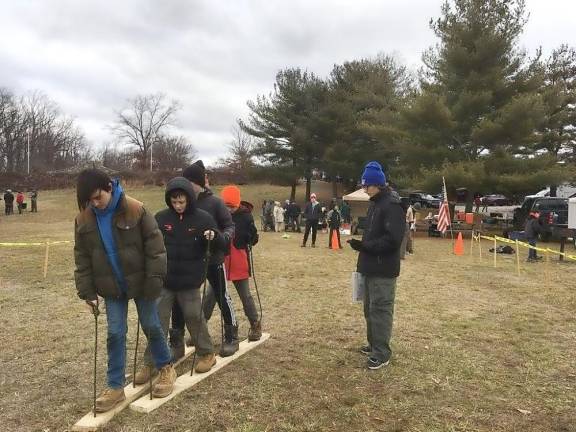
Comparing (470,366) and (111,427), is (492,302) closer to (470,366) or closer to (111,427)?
(470,366)

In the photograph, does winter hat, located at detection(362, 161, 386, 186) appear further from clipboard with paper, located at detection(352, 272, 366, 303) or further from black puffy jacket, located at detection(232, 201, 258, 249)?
black puffy jacket, located at detection(232, 201, 258, 249)

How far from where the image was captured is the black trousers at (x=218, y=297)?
4406 mm

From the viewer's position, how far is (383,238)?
430 centimetres

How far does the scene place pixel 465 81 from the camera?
22516 mm

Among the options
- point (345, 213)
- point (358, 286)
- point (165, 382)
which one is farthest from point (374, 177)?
point (345, 213)

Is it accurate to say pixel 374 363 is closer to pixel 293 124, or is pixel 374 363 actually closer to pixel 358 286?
pixel 358 286

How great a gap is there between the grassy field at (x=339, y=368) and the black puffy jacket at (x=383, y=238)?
0.92m

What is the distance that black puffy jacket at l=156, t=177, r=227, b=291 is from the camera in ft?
12.8

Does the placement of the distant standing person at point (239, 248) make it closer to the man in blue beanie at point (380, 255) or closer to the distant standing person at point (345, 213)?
the man in blue beanie at point (380, 255)

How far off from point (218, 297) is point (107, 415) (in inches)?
58.0

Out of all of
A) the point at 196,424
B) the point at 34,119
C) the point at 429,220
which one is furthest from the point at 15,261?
the point at 34,119

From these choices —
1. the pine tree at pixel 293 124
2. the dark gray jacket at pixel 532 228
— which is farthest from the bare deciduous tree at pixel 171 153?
the dark gray jacket at pixel 532 228

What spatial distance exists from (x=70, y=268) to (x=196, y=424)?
802 cm

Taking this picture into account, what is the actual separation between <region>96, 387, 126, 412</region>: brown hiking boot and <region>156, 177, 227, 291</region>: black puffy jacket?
2.75 ft
